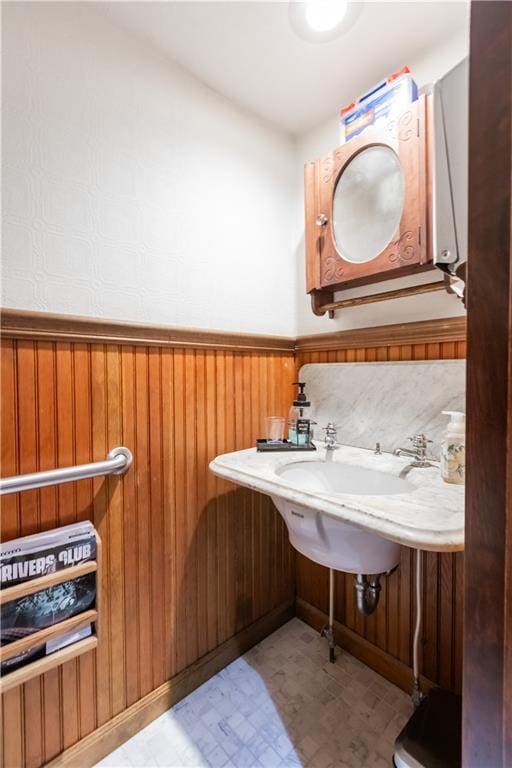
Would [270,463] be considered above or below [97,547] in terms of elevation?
above

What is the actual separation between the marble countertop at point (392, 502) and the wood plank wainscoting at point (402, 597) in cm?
33

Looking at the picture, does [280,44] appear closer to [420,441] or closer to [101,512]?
[420,441]

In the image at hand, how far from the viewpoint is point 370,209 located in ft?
3.68

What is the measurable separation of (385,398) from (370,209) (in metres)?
0.64

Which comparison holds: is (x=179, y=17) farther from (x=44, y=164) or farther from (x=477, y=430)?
(x=477, y=430)

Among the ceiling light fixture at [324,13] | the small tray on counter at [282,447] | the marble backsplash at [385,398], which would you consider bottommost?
the small tray on counter at [282,447]

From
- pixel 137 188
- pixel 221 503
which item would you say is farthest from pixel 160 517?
pixel 137 188

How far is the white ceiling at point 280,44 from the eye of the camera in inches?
37.4

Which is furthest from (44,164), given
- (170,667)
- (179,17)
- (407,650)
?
(407,650)

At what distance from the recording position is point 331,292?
133 centimetres

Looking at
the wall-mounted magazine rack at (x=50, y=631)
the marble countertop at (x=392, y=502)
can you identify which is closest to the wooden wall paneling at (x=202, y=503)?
the marble countertop at (x=392, y=502)

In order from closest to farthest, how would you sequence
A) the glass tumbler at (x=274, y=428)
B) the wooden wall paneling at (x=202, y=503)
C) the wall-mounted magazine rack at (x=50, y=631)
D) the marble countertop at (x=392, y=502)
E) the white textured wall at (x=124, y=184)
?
1. the marble countertop at (x=392, y=502)
2. the wall-mounted magazine rack at (x=50, y=631)
3. the white textured wall at (x=124, y=184)
4. the wooden wall paneling at (x=202, y=503)
5. the glass tumbler at (x=274, y=428)

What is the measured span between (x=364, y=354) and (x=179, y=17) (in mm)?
1165

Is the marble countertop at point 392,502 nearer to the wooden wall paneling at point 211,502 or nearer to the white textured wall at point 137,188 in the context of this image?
the wooden wall paneling at point 211,502
